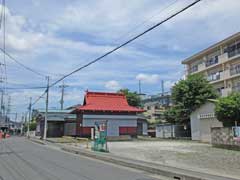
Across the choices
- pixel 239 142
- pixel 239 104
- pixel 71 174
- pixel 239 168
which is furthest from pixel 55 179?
pixel 239 104

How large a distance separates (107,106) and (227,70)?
64.2ft

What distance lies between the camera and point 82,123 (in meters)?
39.0

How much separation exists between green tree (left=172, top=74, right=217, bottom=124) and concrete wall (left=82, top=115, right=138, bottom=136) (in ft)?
22.6

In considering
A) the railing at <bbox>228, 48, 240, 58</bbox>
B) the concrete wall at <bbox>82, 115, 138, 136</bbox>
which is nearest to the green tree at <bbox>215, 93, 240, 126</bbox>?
the concrete wall at <bbox>82, 115, 138, 136</bbox>

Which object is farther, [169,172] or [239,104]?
[239,104]

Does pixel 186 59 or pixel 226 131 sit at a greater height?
pixel 186 59

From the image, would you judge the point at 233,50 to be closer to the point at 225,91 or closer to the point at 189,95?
the point at 225,91

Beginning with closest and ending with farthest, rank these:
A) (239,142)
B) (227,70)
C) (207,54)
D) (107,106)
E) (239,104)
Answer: (239,142), (239,104), (107,106), (227,70), (207,54)

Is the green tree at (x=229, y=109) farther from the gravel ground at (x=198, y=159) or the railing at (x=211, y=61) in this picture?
the railing at (x=211, y=61)

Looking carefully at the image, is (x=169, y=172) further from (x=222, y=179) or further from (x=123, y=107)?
(x=123, y=107)

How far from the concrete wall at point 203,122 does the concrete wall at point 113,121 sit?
30.6ft

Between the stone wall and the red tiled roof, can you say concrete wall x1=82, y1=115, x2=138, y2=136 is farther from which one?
the stone wall

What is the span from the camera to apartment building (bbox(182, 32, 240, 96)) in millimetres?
44250

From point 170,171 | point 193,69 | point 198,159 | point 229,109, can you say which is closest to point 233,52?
point 193,69
